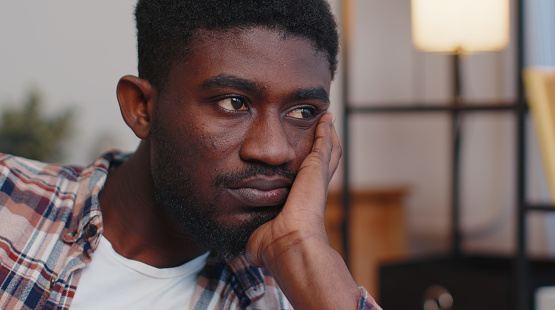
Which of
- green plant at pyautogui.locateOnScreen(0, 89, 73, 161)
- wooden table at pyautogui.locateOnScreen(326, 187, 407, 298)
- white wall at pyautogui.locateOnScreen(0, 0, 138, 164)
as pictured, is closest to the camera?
green plant at pyautogui.locateOnScreen(0, 89, 73, 161)

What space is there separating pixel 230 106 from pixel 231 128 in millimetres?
38

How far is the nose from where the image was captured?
98cm

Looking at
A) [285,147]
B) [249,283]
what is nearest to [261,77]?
[285,147]

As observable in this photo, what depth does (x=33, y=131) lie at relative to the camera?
225 cm

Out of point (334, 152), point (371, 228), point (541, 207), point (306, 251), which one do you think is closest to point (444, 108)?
point (541, 207)

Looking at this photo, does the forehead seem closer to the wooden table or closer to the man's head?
the man's head

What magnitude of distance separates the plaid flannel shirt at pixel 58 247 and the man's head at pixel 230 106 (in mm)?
176

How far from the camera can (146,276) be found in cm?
117

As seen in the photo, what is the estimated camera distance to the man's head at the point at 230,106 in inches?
39.3

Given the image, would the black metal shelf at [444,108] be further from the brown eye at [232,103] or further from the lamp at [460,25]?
the brown eye at [232,103]

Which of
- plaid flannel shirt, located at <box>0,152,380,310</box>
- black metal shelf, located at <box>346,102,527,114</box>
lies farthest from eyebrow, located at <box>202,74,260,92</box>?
black metal shelf, located at <box>346,102,527,114</box>

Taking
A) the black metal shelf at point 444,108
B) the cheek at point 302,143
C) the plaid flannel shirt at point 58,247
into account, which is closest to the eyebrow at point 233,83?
the cheek at point 302,143

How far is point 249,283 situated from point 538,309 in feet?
3.83

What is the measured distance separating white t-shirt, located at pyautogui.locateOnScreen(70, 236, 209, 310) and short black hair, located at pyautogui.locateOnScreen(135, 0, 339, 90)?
34cm
